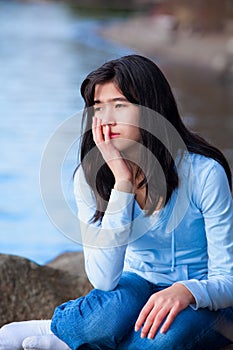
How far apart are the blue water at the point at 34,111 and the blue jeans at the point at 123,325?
6.65 ft

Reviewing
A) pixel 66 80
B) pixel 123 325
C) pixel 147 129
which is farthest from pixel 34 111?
pixel 123 325

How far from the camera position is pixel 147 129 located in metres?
2.29

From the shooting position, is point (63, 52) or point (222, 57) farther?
point (63, 52)

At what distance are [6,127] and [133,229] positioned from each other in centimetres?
675

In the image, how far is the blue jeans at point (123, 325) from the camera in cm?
218

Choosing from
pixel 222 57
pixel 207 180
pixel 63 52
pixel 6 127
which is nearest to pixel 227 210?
pixel 207 180

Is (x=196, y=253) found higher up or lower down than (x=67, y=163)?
higher up

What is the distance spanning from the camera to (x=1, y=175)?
6.36 meters

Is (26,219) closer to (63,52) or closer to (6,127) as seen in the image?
(6,127)

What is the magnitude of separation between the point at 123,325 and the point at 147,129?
507mm

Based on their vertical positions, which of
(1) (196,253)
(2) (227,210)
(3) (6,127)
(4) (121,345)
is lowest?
(3) (6,127)

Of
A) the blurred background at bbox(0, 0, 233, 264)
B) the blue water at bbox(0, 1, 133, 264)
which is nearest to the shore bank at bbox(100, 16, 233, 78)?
the blurred background at bbox(0, 0, 233, 264)

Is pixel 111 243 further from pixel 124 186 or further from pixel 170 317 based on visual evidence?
pixel 170 317

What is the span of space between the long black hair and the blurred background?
1.92m
